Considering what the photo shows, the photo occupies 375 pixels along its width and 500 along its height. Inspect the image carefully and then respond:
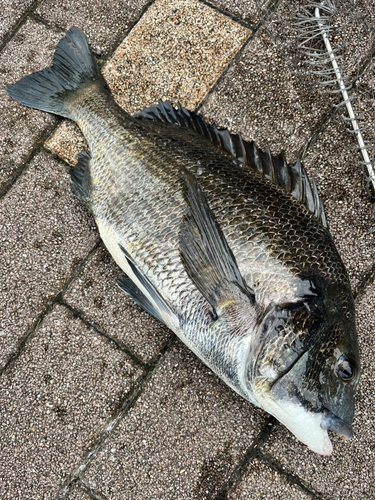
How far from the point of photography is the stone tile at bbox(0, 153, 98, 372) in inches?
119

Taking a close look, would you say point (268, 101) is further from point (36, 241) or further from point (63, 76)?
point (36, 241)

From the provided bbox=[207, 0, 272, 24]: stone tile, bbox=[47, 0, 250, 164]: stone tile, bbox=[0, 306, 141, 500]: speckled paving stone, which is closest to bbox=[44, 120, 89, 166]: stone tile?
bbox=[47, 0, 250, 164]: stone tile

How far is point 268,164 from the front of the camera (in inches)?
104

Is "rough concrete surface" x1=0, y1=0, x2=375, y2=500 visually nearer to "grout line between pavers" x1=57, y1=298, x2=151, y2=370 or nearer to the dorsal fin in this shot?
"grout line between pavers" x1=57, y1=298, x2=151, y2=370

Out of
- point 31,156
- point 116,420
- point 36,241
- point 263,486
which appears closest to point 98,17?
point 31,156

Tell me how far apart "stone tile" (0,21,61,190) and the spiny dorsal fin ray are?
1.50 meters

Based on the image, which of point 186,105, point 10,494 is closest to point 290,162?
point 186,105

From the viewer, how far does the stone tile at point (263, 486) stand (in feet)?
8.92

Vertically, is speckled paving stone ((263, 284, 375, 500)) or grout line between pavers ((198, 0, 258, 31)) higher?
grout line between pavers ((198, 0, 258, 31))

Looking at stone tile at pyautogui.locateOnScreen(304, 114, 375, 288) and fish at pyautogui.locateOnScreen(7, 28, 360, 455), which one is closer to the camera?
fish at pyautogui.locateOnScreen(7, 28, 360, 455)

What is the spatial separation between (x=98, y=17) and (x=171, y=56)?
2.02ft

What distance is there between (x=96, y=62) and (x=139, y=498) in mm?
2709

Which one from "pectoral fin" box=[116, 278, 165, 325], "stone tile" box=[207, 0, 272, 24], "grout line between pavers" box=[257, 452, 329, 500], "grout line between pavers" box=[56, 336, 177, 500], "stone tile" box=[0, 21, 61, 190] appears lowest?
"grout line between pavers" box=[56, 336, 177, 500]

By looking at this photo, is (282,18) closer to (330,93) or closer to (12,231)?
(330,93)
